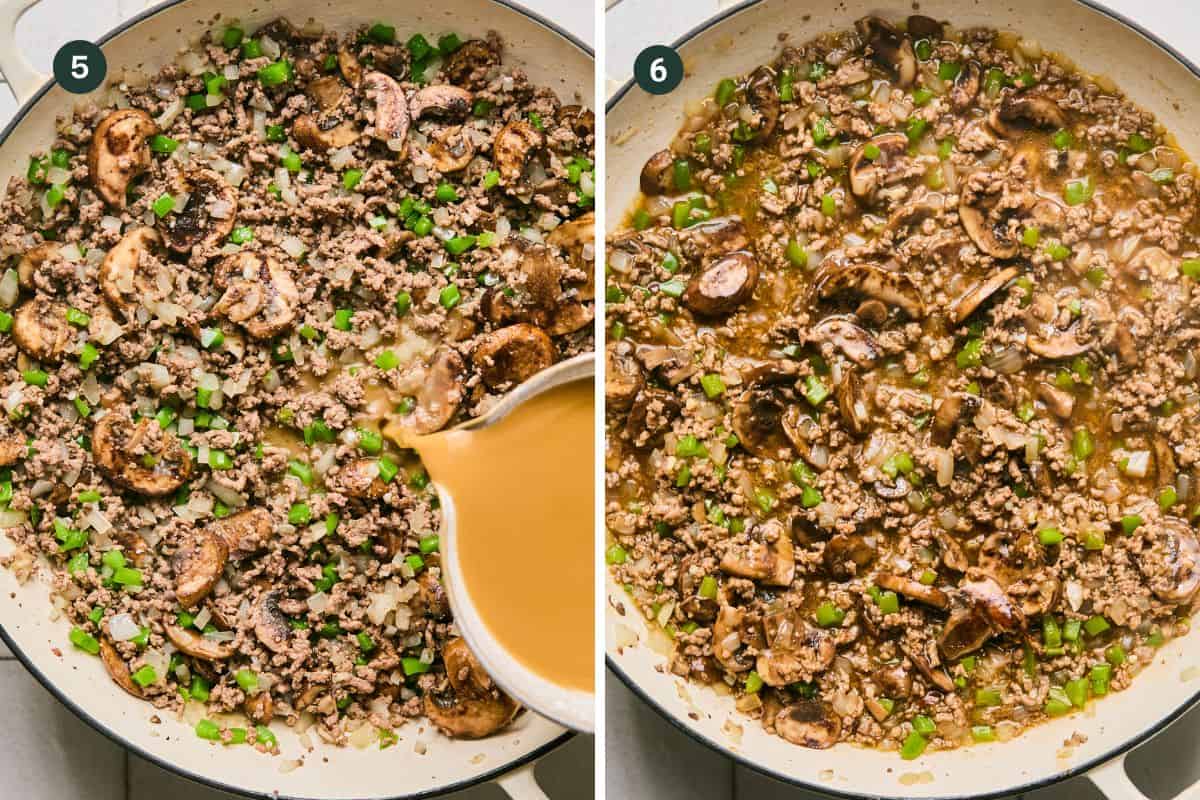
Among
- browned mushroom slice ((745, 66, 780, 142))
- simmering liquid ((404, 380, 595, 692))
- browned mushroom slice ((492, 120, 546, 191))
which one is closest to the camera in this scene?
simmering liquid ((404, 380, 595, 692))

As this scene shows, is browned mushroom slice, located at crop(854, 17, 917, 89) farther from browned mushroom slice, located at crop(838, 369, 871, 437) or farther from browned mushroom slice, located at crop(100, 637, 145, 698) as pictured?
browned mushroom slice, located at crop(100, 637, 145, 698)

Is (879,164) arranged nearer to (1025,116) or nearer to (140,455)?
(1025,116)

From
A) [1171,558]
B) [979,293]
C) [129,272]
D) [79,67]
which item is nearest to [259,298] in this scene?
[129,272]

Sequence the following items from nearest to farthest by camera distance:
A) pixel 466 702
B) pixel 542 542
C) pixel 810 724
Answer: pixel 542 542 < pixel 810 724 < pixel 466 702

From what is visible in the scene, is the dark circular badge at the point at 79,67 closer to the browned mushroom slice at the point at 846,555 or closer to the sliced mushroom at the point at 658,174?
the sliced mushroom at the point at 658,174

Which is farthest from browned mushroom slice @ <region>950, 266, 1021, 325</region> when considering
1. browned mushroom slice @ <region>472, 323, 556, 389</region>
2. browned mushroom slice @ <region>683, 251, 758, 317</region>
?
browned mushroom slice @ <region>472, 323, 556, 389</region>

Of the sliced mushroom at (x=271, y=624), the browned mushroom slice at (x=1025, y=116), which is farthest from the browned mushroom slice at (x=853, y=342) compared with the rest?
the sliced mushroom at (x=271, y=624)

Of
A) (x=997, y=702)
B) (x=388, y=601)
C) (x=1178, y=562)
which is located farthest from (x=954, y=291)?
(x=388, y=601)
